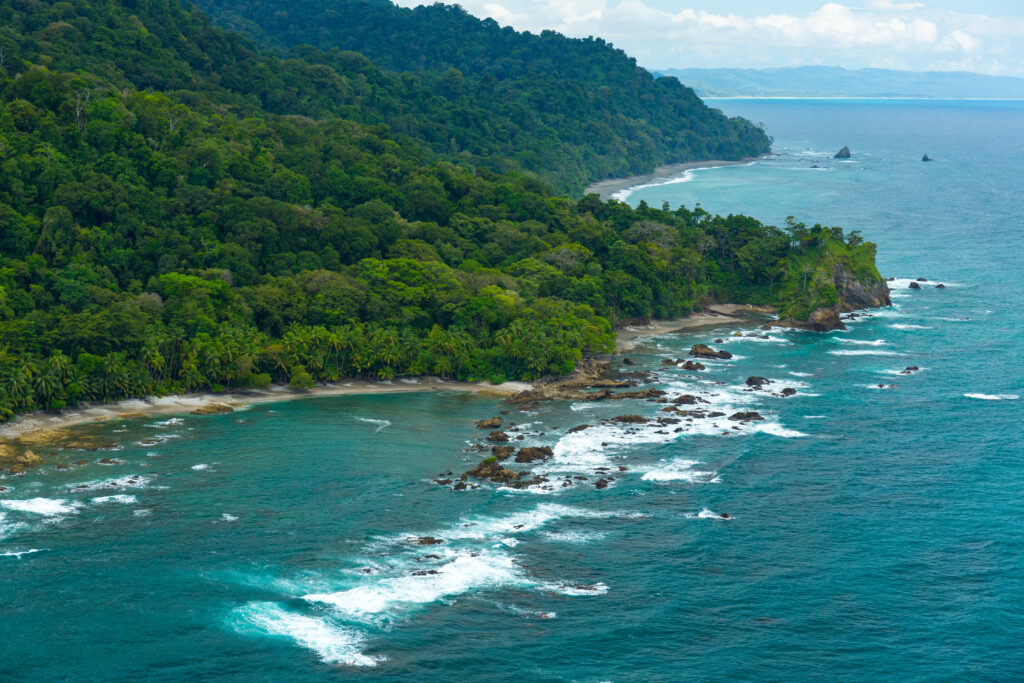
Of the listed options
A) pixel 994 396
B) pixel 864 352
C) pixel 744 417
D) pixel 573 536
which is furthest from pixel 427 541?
pixel 864 352

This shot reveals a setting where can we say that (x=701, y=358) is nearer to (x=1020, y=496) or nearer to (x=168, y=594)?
(x=1020, y=496)

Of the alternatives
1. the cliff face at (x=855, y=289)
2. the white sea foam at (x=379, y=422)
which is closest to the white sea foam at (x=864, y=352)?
the cliff face at (x=855, y=289)

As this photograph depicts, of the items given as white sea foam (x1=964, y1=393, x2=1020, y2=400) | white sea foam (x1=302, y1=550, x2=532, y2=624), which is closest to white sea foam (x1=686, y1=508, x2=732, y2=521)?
white sea foam (x1=302, y1=550, x2=532, y2=624)

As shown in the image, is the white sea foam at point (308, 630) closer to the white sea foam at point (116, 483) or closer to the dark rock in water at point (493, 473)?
the white sea foam at point (116, 483)

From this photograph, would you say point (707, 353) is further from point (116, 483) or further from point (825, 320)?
point (116, 483)

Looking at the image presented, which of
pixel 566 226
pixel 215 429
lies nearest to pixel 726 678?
pixel 215 429

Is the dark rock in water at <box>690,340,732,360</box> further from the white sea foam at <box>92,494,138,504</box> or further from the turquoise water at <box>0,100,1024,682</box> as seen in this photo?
the white sea foam at <box>92,494,138,504</box>
